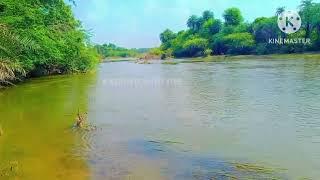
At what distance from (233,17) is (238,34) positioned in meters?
20.0

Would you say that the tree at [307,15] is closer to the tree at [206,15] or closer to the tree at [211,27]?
the tree at [211,27]

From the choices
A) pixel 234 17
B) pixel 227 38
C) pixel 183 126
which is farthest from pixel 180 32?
pixel 183 126

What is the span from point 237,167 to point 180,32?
124 meters

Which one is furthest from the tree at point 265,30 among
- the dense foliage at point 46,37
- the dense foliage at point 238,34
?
the dense foliage at point 46,37

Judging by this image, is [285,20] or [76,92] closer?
[76,92]

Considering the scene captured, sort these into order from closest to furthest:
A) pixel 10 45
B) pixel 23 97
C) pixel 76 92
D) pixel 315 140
Result: pixel 10 45 < pixel 315 140 < pixel 23 97 < pixel 76 92

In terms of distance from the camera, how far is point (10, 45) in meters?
9.40

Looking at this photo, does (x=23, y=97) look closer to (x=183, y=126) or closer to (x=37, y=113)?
(x=37, y=113)

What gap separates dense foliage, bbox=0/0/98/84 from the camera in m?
23.3

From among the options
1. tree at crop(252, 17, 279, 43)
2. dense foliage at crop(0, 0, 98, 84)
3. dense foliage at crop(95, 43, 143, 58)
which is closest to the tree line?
dense foliage at crop(95, 43, 143, 58)

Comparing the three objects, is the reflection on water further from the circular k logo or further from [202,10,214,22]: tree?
Answer: [202,10,214,22]: tree

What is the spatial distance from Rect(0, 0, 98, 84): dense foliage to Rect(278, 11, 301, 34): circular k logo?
→ 4635cm

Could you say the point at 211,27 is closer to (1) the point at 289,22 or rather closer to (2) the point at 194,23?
(2) the point at 194,23

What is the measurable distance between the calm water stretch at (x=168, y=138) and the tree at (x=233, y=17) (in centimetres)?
8973
